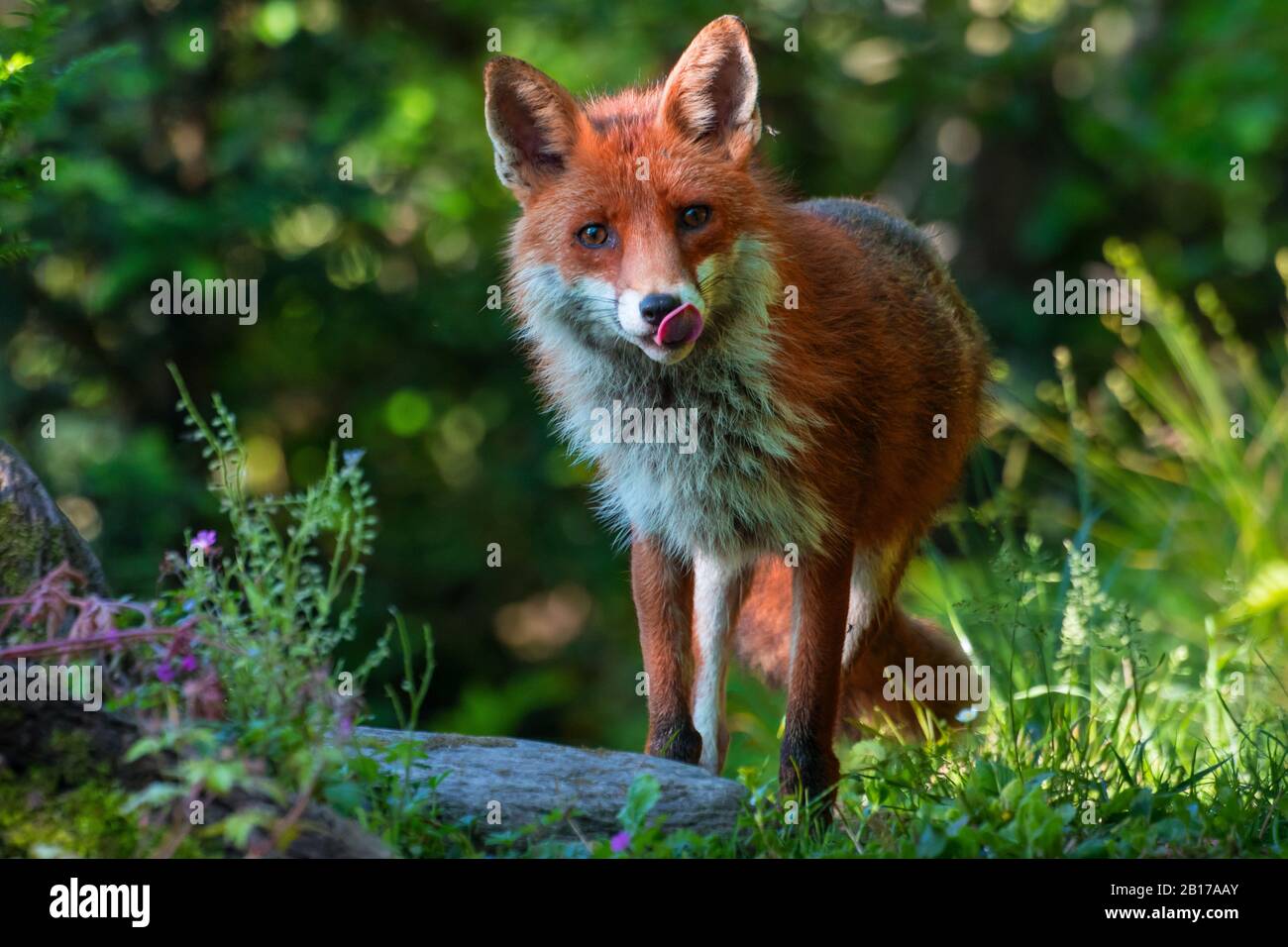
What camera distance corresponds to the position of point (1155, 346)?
34.4ft

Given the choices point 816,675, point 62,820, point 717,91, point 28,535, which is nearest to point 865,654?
point 816,675

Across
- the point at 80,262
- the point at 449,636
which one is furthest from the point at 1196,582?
the point at 80,262

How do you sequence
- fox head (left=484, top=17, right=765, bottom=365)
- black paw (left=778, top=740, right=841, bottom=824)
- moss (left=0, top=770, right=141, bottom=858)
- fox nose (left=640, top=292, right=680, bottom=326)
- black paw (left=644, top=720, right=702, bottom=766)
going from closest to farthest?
moss (left=0, top=770, right=141, bottom=858) < fox nose (left=640, top=292, right=680, bottom=326) < fox head (left=484, top=17, right=765, bottom=365) < black paw (left=778, top=740, right=841, bottom=824) < black paw (left=644, top=720, right=702, bottom=766)

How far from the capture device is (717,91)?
475cm

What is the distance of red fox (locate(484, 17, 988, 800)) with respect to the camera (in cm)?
447

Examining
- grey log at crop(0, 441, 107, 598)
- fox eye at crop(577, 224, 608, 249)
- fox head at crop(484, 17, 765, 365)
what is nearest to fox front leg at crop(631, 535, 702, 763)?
fox head at crop(484, 17, 765, 365)

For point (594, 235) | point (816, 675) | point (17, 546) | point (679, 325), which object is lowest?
point (816, 675)

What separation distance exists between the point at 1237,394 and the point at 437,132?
20.1ft

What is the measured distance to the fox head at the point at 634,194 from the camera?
169 inches

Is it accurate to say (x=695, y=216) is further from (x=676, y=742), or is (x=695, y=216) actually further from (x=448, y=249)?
(x=448, y=249)

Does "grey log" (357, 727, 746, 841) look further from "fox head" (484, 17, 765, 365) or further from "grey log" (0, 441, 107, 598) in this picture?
"fox head" (484, 17, 765, 365)

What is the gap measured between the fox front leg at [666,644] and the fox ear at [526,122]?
1308 mm

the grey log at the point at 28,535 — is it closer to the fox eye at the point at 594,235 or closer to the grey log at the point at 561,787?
the grey log at the point at 561,787

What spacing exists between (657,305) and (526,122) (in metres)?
0.99
